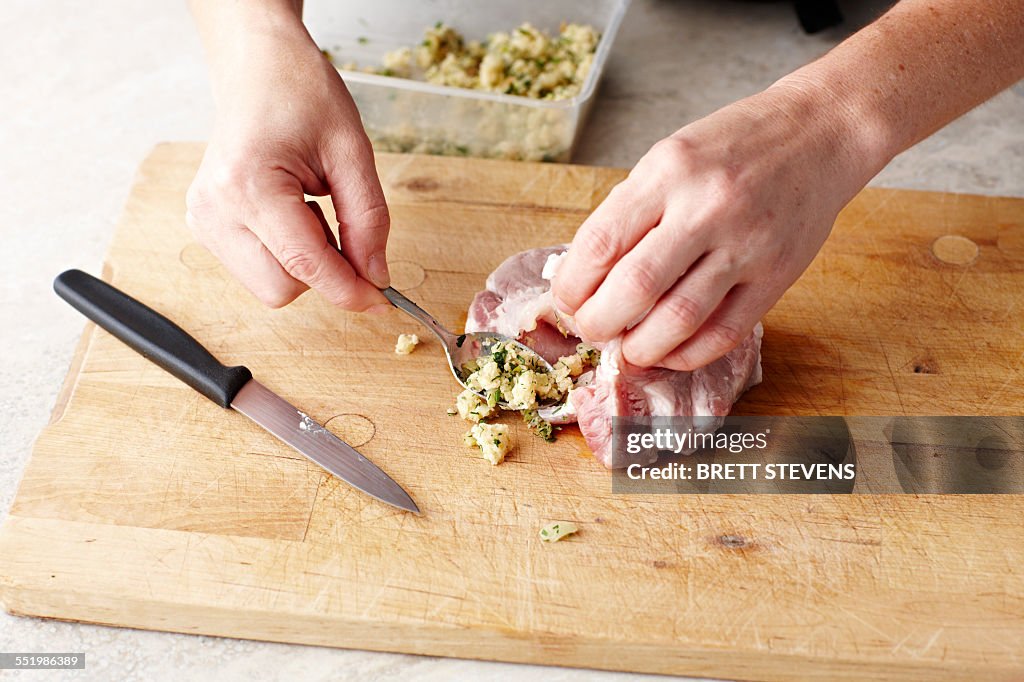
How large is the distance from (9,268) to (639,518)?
188cm

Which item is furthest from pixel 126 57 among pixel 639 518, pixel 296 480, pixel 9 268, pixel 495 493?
pixel 639 518

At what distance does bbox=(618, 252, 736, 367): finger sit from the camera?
5.62 ft

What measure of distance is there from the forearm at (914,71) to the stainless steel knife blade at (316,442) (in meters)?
1.10

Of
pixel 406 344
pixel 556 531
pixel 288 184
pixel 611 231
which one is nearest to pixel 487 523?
pixel 556 531

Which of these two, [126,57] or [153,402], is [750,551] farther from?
[126,57]

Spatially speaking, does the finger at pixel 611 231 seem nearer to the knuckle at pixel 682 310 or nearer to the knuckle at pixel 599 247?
the knuckle at pixel 599 247

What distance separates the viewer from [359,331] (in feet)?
7.37

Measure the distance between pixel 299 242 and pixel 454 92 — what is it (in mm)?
910

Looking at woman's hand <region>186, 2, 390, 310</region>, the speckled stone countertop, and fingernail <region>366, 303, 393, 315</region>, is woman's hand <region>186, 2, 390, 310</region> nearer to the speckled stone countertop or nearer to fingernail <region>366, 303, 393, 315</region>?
fingernail <region>366, 303, 393, 315</region>

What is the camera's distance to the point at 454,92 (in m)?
2.62

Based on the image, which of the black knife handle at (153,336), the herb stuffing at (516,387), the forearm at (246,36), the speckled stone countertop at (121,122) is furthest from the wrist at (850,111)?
the black knife handle at (153,336)

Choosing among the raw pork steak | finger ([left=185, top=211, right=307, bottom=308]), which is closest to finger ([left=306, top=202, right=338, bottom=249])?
finger ([left=185, top=211, right=307, bottom=308])

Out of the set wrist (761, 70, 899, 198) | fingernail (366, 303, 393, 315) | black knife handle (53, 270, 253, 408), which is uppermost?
wrist (761, 70, 899, 198)

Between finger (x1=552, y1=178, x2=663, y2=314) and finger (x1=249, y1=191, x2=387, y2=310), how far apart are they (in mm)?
490
